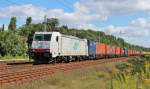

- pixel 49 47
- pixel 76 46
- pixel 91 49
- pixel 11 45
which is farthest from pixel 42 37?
pixel 11 45

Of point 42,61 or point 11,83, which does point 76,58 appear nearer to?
point 42,61

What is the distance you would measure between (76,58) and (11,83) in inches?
1177

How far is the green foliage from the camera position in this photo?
67.3m

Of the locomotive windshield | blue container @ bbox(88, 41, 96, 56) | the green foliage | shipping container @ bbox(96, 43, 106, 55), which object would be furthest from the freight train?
the green foliage

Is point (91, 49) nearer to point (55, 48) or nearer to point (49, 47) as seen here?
point (55, 48)

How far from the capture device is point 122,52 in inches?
3890

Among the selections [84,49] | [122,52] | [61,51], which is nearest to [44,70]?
[61,51]

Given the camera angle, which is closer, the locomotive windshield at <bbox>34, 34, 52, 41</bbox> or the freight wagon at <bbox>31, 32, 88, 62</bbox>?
the freight wagon at <bbox>31, 32, 88, 62</bbox>

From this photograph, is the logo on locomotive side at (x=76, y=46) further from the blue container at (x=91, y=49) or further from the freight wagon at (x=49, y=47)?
the blue container at (x=91, y=49)

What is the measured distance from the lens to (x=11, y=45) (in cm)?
6862

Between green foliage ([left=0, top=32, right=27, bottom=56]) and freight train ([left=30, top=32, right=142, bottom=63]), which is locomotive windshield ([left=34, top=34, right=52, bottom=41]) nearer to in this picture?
freight train ([left=30, top=32, right=142, bottom=63])

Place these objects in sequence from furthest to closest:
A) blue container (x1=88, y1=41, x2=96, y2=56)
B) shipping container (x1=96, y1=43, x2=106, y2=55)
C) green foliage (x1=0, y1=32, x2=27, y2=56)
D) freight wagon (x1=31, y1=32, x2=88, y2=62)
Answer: green foliage (x1=0, y1=32, x2=27, y2=56), shipping container (x1=96, y1=43, x2=106, y2=55), blue container (x1=88, y1=41, x2=96, y2=56), freight wagon (x1=31, y1=32, x2=88, y2=62)

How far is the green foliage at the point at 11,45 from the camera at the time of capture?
6731cm

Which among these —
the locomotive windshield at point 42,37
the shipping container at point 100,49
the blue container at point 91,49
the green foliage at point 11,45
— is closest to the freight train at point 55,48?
the locomotive windshield at point 42,37
